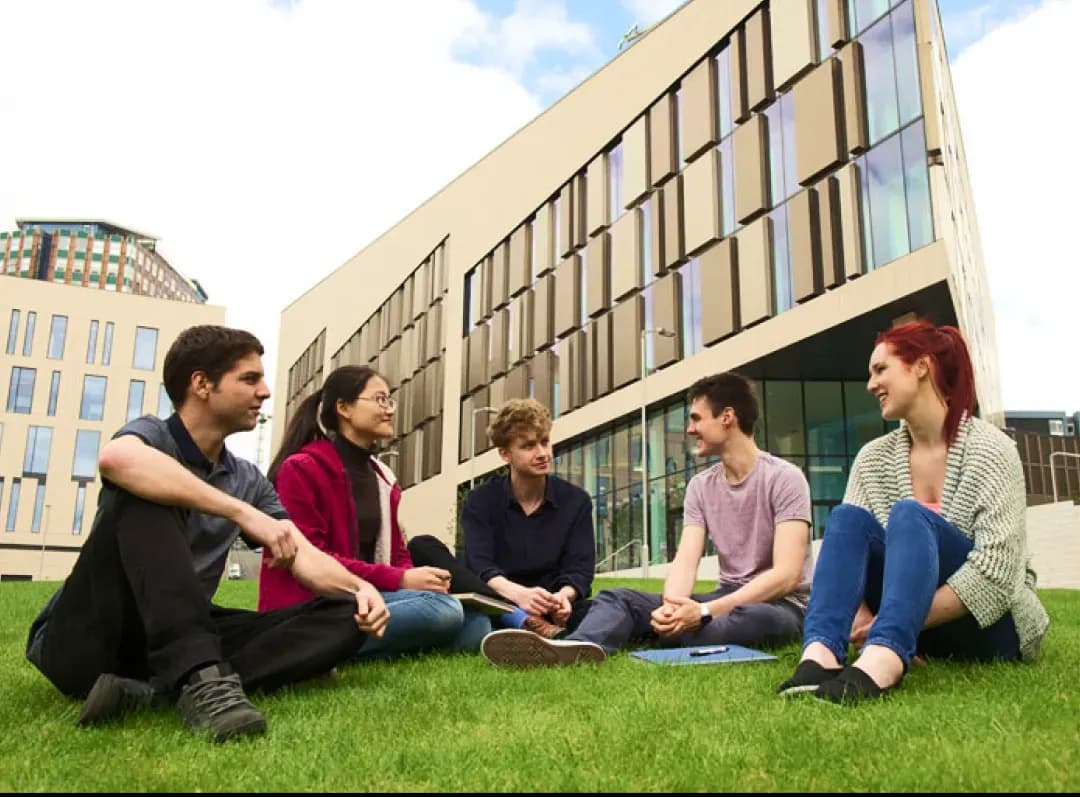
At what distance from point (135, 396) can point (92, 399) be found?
8.24 feet

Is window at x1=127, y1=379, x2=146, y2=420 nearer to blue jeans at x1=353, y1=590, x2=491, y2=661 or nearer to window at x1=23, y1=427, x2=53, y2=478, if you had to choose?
window at x1=23, y1=427, x2=53, y2=478

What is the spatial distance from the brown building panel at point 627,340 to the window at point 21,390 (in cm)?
4513

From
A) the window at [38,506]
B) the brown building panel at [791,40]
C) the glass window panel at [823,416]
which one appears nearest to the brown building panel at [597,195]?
the brown building panel at [791,40]

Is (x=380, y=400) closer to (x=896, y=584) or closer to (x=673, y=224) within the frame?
(x=896, y=584)

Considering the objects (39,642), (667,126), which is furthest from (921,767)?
(667,126)

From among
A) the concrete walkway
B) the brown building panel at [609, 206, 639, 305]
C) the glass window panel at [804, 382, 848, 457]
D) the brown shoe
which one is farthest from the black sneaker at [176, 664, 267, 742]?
the brown building panel at [609, 206, 639, 305]

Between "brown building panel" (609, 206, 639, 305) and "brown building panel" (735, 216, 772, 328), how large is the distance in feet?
15.9

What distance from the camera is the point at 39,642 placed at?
3410 millimetres

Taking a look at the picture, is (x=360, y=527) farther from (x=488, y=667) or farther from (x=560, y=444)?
(x=560, y=444)

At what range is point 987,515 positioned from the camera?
12.0 ft

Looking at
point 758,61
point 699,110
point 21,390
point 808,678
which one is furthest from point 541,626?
point 21,390

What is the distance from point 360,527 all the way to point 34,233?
139964 millimetres

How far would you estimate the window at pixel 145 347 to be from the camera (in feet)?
211

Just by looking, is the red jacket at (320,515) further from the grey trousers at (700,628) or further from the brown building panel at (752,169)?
the brown building panel at (752,169)
